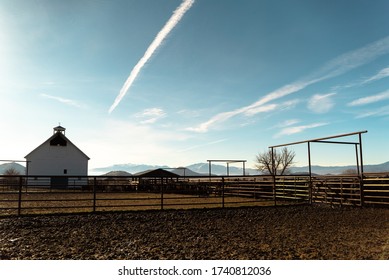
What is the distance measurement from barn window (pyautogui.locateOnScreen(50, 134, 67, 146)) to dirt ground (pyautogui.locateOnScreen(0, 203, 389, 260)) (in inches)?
1372

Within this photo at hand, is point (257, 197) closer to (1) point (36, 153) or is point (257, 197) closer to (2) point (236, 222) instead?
(2) point (236, 222)

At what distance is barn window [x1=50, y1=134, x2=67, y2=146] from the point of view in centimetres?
4253

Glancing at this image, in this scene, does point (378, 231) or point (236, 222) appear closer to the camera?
point (378, 231)

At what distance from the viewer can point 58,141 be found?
42.8 m

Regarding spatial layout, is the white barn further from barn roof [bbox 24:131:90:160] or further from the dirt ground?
the dirt ground

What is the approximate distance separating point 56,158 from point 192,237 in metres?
39.5

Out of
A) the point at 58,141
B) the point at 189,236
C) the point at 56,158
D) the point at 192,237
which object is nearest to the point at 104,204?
the point at 189,236

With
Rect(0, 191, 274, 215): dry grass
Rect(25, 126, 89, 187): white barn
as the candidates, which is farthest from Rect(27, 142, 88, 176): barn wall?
Rect(0, 191, 274, 215): dry grass

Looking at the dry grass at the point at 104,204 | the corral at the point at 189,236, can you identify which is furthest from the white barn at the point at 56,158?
the corral at the point at 189,236

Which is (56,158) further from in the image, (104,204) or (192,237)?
(192,237)

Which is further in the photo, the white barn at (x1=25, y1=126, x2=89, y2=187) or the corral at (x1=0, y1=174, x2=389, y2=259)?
the white barn at (x1=25, y1=126, x2=89, y2=187)

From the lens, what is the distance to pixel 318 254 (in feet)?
18.0
